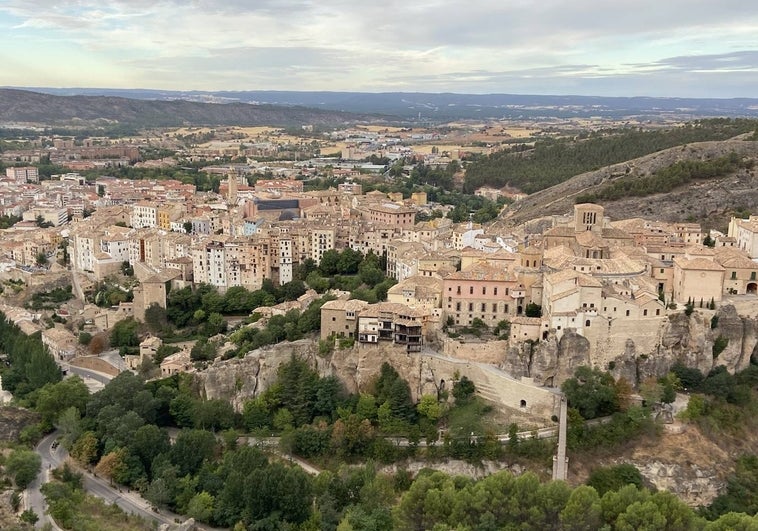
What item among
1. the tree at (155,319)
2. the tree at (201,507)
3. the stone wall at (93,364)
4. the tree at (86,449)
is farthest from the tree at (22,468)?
the tree at (155,319)

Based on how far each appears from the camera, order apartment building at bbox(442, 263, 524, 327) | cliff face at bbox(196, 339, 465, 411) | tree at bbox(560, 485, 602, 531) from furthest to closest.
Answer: apartment building at bbox(442, 263, 524, 327) → cliff face at bbox(196, 339, 465, 411) → tree at bbox(560, 485, 602, 531)

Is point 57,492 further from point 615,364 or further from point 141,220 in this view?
point 141,220

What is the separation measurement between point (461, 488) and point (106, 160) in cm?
10909

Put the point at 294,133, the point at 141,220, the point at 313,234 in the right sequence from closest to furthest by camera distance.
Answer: the point at 313,234 → the point at 141,220 → the point at 294,133

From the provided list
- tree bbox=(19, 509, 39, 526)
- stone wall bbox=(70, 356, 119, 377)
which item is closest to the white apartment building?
stone wall bbox=(70, 356, 119, 377)

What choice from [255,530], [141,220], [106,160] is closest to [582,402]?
[255,530]

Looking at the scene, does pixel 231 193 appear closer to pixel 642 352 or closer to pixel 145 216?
pixel 145 216

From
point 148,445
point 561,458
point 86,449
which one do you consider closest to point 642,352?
point 561,458

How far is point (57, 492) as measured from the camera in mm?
29406

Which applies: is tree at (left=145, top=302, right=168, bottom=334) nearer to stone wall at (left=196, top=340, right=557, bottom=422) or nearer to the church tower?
stone wall at (left=196, top=340, right=557, bottom=422)

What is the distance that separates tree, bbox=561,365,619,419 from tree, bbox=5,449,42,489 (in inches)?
838

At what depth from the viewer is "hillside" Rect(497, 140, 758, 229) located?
56594 millimetres

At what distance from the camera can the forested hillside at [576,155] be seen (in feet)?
268

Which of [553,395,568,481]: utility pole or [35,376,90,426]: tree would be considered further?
[35,376,90,426]: tree
